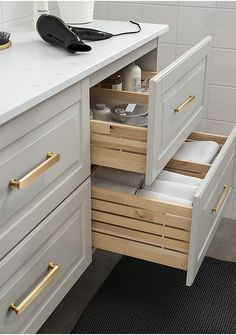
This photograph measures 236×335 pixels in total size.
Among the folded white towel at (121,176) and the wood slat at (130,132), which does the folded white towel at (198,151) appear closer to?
the folded white towel at (121,176)

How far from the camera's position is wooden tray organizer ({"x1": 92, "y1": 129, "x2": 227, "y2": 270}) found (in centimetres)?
142

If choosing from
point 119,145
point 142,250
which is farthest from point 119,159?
point 142,250

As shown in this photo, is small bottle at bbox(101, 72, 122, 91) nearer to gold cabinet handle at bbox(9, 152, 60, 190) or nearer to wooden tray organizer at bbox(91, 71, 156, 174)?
wooden tray organizer at bbox(91, 71, 156, 174)

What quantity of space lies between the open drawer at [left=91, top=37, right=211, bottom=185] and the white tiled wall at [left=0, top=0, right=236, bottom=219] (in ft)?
1.67

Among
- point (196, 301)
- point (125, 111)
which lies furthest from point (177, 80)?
point (196, 301)

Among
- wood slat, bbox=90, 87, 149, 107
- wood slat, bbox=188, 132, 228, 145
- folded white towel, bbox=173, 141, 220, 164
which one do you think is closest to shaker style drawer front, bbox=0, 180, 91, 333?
wood slat, bbox=90, 87, 149, 107

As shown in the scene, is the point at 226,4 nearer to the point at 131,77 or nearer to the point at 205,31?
the point at 205,31

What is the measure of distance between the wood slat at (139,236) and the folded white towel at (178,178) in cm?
22

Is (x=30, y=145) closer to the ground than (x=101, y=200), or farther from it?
farther from it

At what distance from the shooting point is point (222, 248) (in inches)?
83.0

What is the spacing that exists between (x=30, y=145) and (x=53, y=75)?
208 millimetres

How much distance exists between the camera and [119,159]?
1422mm

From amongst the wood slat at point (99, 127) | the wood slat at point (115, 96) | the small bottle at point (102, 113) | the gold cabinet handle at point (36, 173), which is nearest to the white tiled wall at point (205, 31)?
the wood slat at point (115, 96)

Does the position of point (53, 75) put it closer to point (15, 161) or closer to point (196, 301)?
point (15, 161)
